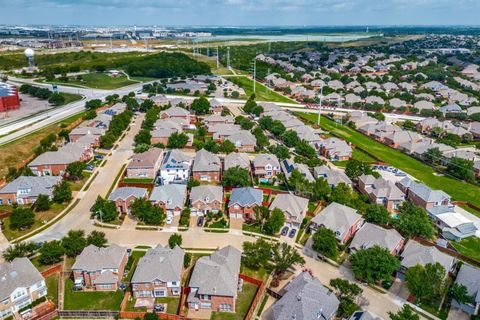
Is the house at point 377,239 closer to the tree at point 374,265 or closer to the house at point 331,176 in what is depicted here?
the tree at point 374,265

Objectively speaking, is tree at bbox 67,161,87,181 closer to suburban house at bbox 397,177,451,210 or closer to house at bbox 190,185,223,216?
house at bbox 190,185,223,216

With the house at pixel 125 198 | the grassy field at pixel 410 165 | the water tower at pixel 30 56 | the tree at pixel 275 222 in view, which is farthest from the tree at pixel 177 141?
the water tower at pixel 30 56

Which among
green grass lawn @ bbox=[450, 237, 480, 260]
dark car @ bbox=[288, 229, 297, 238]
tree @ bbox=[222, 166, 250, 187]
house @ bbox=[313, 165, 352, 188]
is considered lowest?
green grass lawn @ bbox=[450, 237, 480, 260]

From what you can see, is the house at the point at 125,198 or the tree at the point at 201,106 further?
the tree at the point at 201,106

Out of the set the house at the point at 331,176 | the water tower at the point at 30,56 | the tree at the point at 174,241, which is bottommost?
the tree at the point at 174,241

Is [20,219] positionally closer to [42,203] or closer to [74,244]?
[42,203]

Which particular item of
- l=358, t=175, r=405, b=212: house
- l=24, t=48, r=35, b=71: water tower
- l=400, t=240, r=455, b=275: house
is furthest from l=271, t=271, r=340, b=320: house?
l=24, t=48, r=35, b=71: water tower
